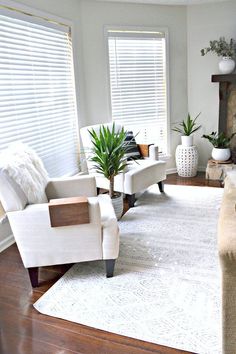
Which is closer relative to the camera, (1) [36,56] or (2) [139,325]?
(2) [139,325]

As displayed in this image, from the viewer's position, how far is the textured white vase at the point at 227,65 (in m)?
4.54

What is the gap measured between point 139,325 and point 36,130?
237 cm

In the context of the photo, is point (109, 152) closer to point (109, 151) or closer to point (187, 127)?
point (109, 151)

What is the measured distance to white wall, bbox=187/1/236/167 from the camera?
15.4 ft

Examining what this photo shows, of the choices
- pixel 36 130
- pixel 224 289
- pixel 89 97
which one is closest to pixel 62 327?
pixel 224 289

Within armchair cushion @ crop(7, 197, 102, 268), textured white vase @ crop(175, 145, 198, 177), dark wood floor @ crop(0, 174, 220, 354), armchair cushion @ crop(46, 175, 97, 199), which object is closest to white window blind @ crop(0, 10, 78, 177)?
armchair cushion @ crop(46, 175, 97, 199)

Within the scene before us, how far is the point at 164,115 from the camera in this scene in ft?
16.9

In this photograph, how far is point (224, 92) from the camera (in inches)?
187

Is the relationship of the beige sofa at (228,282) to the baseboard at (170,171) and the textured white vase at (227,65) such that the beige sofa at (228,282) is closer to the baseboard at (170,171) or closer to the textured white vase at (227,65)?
the textured white vase at (227,65)

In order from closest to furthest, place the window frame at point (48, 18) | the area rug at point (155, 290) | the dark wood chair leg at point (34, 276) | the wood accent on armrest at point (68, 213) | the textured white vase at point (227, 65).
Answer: the area rug at point (155, 290), the wood accent on armrest at point (68, 213), the dark wood chair leg at point (34, 276), the window frame at point (48, 18), the textured white vase at point (227, 65)

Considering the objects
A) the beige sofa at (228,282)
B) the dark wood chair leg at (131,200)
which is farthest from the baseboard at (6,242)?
the beige sofa at (228,282)

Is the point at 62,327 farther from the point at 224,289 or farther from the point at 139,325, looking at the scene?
the point at 224,289

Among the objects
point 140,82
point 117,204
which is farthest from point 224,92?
point 117,204

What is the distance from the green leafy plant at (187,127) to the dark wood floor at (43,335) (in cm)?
330
